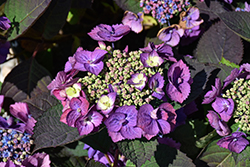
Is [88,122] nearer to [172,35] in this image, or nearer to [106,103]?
[106,103]

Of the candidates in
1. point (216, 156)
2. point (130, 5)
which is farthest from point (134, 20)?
point (216, 156)

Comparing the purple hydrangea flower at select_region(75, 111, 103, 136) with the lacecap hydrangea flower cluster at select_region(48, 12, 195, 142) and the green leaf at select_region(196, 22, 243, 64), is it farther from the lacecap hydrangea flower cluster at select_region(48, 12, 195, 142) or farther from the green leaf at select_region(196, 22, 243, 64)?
the green leaf at select_region(196, 22, 243, 64)

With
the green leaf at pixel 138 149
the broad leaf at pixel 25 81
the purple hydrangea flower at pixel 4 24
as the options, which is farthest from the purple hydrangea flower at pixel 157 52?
the broad leaf at pixel 25 81

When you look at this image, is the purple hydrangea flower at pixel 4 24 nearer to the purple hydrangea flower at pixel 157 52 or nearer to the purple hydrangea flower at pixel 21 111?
the purple hydrangea flower at pixel 21 111

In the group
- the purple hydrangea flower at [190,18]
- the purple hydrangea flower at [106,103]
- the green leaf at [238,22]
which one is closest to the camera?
the purple hydrangea flower at [106,103]

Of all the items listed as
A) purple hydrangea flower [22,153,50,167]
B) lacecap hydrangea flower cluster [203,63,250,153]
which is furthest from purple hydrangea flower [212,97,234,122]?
purple hydrangea flower [22,153,50,167]

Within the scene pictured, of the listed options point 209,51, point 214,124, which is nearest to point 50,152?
point 214,124

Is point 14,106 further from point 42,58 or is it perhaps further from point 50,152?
point 42,58
